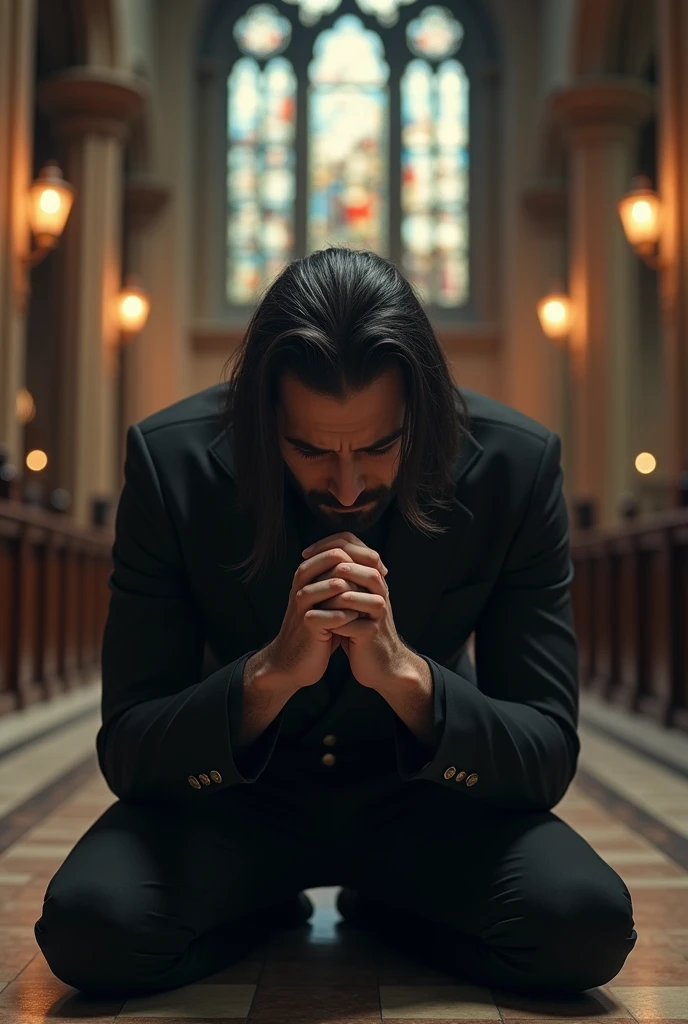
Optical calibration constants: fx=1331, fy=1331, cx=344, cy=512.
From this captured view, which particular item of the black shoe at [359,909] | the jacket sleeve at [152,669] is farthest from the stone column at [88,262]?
the jacket sleeve at [152,669]

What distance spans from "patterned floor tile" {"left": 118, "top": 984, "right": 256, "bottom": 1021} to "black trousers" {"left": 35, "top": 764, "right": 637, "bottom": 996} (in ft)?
0.09

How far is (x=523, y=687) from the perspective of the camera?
240 cm

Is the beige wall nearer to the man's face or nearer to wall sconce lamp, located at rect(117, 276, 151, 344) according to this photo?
wall sconce lamp, located at rect(117, 276, 151, 344)

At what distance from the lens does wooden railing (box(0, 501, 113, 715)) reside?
289 inches

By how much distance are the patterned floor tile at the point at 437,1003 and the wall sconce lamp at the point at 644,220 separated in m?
7.93

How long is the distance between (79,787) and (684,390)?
17.5 ft

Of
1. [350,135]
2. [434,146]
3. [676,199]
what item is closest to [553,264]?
[434,146]

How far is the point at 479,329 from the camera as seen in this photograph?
17359 mm

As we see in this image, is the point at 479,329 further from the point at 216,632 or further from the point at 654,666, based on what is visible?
the point at 216,632

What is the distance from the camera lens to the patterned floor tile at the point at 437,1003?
2.09 m

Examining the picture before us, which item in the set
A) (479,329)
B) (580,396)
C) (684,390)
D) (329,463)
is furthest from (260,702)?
(479,329)

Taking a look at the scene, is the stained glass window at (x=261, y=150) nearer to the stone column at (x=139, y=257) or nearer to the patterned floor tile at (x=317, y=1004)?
the stone column at (x=139, y=257)

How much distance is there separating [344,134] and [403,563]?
16627 millimetres

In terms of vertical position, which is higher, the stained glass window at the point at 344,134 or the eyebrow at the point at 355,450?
the stained glass window at the point at 344,134
